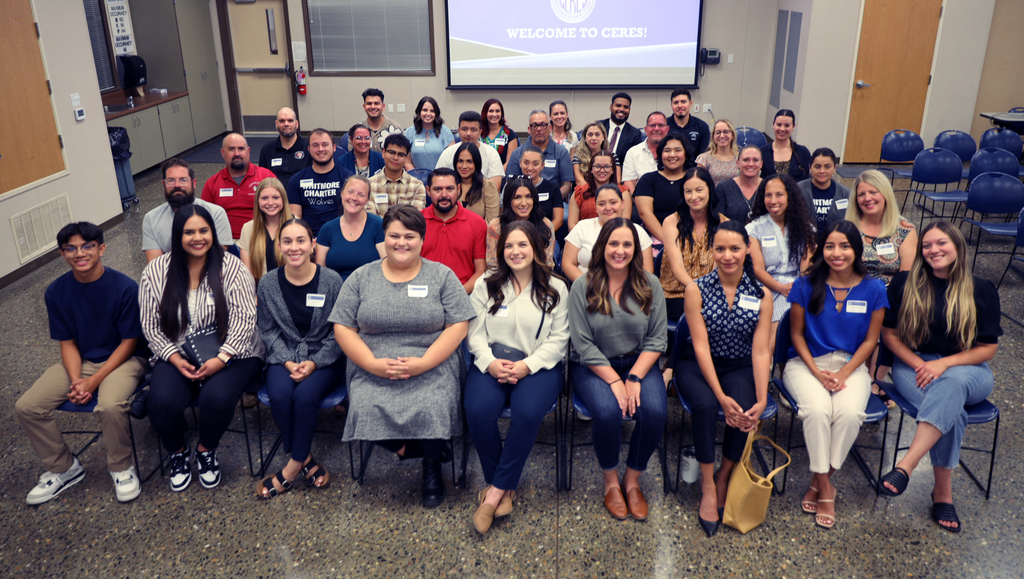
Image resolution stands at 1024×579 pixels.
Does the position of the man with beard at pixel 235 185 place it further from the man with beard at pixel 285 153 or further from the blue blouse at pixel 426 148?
the blue blouse at pixel 426 148

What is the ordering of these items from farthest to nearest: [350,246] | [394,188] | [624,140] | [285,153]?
[624,140]
[285,153]
[394,188]
[350,246]

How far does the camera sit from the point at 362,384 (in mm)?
2955

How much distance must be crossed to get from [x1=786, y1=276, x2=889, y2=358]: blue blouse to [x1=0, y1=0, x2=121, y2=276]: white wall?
5762 mm

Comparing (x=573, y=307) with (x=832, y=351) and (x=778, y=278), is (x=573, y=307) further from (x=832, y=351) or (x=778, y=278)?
(x=778, y=278)

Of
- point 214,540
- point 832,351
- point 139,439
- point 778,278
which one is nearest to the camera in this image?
point 214,540

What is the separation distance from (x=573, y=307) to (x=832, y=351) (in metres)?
1.15

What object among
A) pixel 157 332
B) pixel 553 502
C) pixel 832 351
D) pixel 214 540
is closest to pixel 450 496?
pixel 553 502

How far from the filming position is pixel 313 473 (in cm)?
310

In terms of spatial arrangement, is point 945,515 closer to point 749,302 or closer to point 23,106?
point 749,302

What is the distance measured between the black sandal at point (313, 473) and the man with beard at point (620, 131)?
3926mm

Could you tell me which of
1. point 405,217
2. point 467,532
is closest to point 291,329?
point 405,217

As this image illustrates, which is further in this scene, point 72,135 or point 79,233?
point 72,135

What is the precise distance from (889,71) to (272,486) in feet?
29.4

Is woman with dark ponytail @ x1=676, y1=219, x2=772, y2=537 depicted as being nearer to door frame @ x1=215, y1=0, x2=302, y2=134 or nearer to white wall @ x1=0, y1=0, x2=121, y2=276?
white wall @ x1=0, y1=0, x2=121, y2=276
